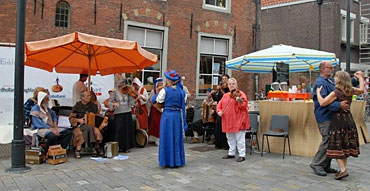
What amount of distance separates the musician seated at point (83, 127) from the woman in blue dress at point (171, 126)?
1.65 metres

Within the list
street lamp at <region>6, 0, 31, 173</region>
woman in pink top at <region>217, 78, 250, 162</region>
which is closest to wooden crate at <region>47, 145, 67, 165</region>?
street lamp at <region>6, 0, 31, 173</region>

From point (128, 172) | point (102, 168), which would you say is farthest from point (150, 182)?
point (102, 168)

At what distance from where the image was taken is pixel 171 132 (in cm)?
600

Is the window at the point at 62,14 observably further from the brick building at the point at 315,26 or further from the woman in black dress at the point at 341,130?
the brick building at the point at 315,26

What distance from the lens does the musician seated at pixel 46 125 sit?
6363 millimetres

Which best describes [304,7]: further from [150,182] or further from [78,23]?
[150,182]

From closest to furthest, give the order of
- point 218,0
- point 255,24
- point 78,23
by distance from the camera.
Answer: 1. point 78,23
2. point 218,0
3. point 255,24

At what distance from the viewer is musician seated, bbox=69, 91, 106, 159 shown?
6.74m

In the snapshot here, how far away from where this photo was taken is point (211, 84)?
13078 millimetres

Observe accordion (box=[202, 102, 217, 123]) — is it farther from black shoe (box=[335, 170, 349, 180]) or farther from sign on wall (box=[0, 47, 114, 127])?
black shoe (box=[335, 170, 349, 180])

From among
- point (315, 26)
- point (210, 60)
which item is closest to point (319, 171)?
point (210, 60)

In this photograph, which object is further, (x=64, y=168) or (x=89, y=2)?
(x=89, y=2)

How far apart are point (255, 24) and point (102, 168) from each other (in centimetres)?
1027

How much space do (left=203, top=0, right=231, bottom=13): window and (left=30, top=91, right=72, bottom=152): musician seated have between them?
25.5 feet
